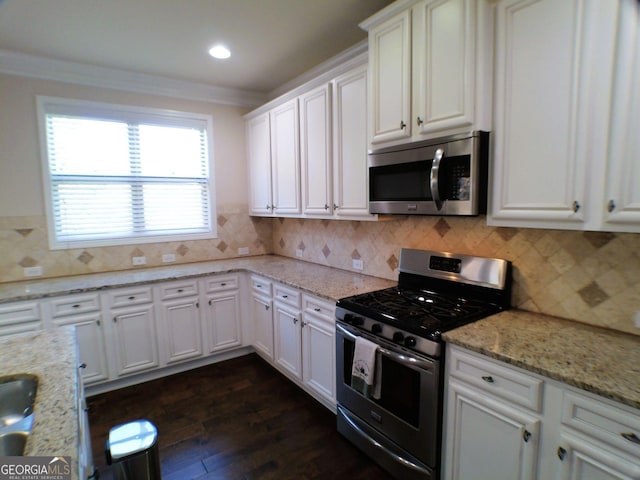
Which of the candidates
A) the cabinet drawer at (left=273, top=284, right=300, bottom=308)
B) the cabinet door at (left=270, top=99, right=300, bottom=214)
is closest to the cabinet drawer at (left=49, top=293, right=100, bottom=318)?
the cabinet drawer at (left=273, top=284, right=300, bottom=308)

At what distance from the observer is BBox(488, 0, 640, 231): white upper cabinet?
1.30 meters

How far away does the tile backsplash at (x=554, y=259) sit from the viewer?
155 cm

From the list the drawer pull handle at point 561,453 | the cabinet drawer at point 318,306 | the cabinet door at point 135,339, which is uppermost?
the cabinet drawer at point 318,306

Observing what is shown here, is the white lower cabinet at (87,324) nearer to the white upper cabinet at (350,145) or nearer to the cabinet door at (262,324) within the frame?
the cabinet door at (262,324)

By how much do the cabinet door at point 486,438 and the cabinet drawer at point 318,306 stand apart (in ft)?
3.05

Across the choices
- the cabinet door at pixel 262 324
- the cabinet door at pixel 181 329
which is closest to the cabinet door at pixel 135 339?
the cabinet door at pixel 181 329

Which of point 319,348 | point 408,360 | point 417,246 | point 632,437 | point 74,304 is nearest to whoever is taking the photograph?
point 632,437

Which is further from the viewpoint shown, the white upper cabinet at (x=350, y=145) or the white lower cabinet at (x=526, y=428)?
the white upper cabinet at (x=350, y=145)

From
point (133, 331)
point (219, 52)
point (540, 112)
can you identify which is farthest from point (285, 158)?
point (540, 112)

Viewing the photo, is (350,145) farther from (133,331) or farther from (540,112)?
(133,331)

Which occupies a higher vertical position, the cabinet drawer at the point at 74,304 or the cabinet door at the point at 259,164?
the cabinet door at the point at 259,164

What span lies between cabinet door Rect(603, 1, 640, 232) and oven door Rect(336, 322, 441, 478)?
97 centimetres

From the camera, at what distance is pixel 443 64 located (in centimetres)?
180

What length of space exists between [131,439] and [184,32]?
2.57 meters
